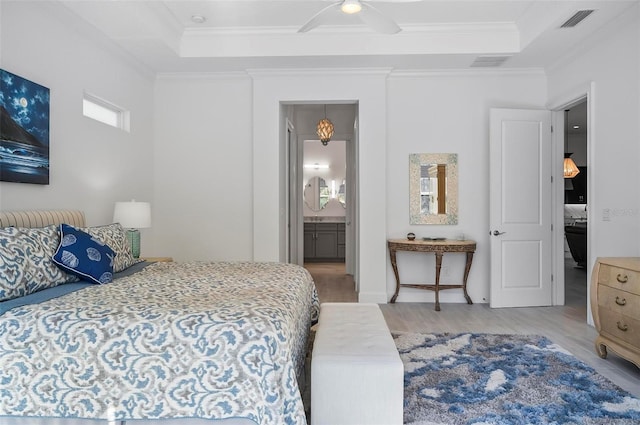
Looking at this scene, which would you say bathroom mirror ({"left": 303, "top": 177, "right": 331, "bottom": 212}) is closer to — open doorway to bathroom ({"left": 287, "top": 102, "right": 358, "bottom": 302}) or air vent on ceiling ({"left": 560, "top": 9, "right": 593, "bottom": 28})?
open doorway to bathroom ({"left": 287, "top": 102, "right": 358, "bottom": 302})

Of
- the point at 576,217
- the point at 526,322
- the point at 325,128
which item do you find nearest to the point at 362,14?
the point at 526,322

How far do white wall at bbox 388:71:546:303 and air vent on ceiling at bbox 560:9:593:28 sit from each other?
1.22 m

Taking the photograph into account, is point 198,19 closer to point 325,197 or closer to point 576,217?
point 325,197

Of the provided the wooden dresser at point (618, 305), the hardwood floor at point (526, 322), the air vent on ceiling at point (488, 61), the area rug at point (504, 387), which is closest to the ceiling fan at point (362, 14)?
the air vent on ceiling at point (488, 61)

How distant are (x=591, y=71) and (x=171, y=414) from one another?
460 cm

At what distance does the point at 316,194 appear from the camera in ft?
30.3

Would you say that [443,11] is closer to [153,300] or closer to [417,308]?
[417,308]

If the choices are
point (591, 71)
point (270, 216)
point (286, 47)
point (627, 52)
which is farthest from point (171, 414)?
point (591, 71)

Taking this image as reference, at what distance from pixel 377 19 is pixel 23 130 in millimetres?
2703

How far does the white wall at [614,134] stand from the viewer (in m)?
3.39

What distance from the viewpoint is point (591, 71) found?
3957mm

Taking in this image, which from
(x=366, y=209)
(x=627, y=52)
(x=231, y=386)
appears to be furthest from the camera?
(x=366, y=209)

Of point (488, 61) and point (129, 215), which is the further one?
point (488, 61)

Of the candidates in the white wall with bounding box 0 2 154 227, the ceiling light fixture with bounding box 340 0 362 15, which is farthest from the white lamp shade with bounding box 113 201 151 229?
the ceiling light fixture with bounding box 340 0 362 15
